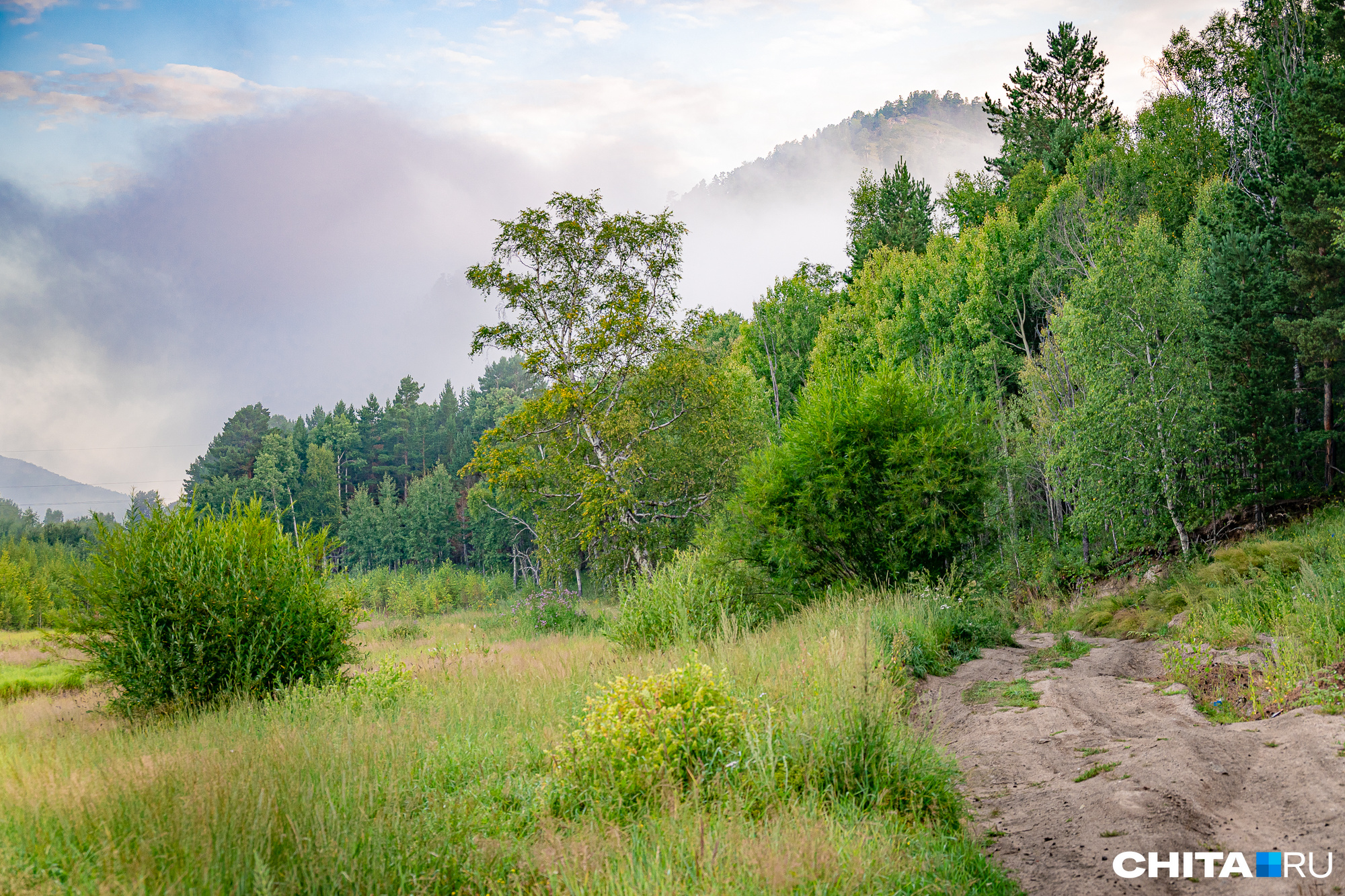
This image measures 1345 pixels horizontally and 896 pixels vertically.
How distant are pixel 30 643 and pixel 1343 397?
48347 mm

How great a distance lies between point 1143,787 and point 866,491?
1127 cm

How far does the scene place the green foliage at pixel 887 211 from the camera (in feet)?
155

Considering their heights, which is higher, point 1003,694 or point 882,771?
point 882,771

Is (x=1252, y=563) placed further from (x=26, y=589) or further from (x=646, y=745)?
(x=26, y=589)

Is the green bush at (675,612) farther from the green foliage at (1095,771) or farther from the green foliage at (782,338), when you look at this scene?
the green foliage at (782,338)

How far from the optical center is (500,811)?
15.8 feet

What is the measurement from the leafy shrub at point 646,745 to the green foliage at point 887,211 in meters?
46.1

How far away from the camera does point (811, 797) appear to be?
445 centimetres

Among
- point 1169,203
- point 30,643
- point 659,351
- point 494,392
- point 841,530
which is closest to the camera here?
point 841,530

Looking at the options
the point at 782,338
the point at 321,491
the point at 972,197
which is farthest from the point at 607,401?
the point at 321,491

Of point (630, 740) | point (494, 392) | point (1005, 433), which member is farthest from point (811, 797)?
point (494, 392)

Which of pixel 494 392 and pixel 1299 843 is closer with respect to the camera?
pixel 1299 843

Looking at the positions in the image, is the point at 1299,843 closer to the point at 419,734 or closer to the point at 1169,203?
the point at 419,734

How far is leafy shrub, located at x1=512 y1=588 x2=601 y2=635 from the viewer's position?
23.1 metres
